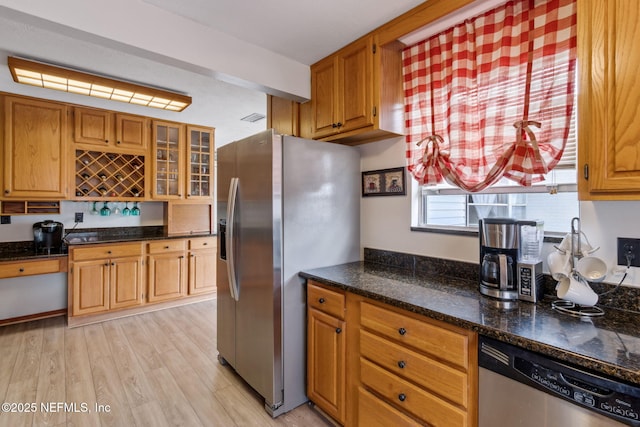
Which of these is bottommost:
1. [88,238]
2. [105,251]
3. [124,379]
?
[124,379]

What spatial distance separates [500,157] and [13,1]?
2.43 metres

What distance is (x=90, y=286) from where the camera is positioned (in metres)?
3.46

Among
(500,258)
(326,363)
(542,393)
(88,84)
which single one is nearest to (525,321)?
(542,393)

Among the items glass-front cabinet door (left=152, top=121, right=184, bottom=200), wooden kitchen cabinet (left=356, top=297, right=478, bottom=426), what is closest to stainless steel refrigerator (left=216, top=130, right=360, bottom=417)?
wooden kitchen cabinet (left=356, top=297, right=478, bottom=426)

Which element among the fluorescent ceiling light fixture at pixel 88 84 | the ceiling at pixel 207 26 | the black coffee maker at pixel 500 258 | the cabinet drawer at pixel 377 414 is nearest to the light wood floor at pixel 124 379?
the cabinet drawer at pixel 377 414

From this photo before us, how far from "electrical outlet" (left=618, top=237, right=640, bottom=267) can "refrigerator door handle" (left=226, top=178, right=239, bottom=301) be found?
2132mm

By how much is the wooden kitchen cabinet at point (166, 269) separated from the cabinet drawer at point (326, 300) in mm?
2691

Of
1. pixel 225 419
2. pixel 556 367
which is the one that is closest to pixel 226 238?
pixel 225 419

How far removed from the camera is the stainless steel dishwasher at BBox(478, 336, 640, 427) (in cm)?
88

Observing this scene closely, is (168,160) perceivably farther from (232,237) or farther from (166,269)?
(232,237)

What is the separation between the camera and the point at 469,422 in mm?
1194

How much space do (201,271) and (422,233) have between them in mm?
3249

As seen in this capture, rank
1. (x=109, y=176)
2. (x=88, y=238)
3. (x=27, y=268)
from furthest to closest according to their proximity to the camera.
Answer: (x=109, y=176), (x=88, y=238), (x=27, y=268)

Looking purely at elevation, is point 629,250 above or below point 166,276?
above
